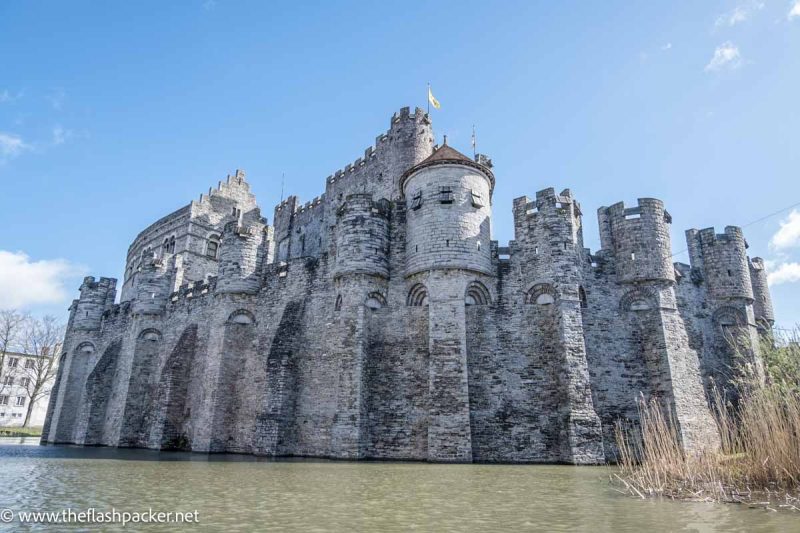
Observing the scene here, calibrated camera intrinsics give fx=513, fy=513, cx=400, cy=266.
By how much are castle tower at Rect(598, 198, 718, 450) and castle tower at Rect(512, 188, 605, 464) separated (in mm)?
1581

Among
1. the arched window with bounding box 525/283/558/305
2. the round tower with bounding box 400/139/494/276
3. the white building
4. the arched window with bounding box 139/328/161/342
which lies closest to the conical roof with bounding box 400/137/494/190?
the round tower with bounding box 400/139/494/276

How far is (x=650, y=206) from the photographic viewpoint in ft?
67.2

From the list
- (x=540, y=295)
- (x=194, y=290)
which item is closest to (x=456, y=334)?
(x=540, y=295)

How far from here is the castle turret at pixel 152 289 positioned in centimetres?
2819

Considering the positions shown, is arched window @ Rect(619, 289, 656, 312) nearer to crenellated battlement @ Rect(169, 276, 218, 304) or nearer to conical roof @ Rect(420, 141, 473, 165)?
conical roof @ Rect(420, 141, 473, 165)

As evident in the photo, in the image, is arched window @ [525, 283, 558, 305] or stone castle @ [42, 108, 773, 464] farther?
arched window @ [525, 283, 558, 305]

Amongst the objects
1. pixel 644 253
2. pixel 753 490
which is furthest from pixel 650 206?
pixel 753 490

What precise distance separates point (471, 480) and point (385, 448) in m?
6.88

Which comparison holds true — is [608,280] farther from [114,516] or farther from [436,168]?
[114,516]

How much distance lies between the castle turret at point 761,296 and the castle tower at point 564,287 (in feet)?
33.6

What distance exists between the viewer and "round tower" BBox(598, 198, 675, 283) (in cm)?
1962

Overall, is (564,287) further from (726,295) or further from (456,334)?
(726,295)

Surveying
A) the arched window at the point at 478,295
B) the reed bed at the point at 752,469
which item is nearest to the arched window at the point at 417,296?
the arched window at the point at 478,295

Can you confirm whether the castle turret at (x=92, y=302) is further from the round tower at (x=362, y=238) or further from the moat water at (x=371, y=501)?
the moat water at (x=371, y=501)
